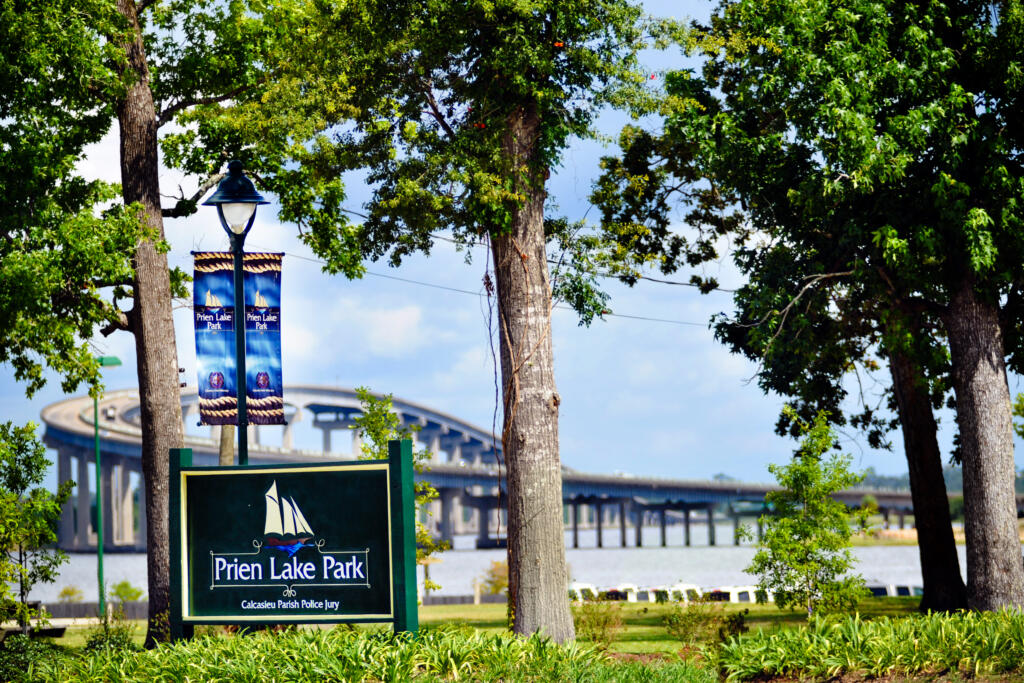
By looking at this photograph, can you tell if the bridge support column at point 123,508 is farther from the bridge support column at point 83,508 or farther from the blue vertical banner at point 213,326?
the blue vertical banner at point 213,326

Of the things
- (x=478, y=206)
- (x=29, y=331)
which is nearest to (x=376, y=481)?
(x=478, y=206)

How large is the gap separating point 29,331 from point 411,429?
7225mm

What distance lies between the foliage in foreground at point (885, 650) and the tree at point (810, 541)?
4.86 m

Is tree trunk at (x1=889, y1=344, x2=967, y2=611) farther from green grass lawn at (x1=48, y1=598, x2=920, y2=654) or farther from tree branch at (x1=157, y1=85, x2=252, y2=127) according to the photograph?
tree branch at (x1=157, y1=85, x2=252, y2=127)

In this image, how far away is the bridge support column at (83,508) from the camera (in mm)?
77250

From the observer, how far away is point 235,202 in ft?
41.8

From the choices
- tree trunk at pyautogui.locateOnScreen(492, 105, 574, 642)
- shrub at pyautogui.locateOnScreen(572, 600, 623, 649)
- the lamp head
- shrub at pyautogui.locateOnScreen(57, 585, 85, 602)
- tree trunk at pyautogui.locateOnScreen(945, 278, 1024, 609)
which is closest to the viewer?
the lamp head

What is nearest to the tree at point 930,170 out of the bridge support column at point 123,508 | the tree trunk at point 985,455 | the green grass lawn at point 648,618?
the tree trunk at point 985,455

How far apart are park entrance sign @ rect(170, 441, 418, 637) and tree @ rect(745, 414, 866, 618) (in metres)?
8.25

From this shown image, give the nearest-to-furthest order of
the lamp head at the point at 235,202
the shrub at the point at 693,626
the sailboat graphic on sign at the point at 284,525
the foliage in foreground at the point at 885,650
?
the foliage in foreground at the point at 885,650
the sailboat graphic on sign at the point at 284,525
the lamp head at the point at 235,202
the shrub at the point at 693,626

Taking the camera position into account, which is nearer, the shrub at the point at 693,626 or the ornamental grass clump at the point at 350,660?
the ornamental grass clump at the point at 350,660

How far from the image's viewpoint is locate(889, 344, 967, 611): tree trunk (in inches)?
913

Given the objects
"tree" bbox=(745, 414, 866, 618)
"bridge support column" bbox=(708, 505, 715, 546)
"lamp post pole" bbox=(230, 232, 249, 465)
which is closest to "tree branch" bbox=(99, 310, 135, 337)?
"lamp post pole" bbox=(230, 232, 249, 465)


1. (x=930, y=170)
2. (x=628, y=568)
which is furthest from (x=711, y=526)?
(x=930, y=170)
